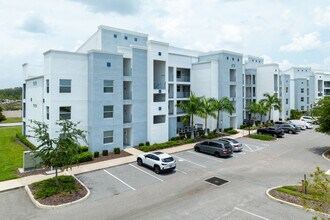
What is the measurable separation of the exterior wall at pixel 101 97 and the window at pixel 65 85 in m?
2.02

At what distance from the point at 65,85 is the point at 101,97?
379 centimetres

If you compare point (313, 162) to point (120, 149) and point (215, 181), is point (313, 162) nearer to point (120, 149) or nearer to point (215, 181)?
point (215, 181)

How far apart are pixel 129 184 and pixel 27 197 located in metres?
6.77

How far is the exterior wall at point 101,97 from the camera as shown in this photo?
2598cm

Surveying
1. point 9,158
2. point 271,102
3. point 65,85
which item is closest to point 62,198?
point 65,85

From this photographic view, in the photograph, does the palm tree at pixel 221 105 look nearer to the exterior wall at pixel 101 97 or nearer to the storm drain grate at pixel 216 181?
the exterior wall at pixel 101 97

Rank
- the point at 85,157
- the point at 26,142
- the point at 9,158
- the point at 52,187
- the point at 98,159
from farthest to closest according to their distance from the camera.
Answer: the point at 26,142
the point at 9,158
the point at 98,159
the point at 85,157
the point at 52,187

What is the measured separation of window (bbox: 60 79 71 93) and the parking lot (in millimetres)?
9344

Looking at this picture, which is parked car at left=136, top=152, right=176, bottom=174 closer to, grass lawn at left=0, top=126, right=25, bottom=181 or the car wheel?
the car wheel

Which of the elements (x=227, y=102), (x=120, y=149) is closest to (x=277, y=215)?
(x=120, y=149)

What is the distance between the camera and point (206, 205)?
14.8 meters

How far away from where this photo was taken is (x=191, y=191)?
1691cm

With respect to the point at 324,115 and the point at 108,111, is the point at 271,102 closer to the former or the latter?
the point at 324,115

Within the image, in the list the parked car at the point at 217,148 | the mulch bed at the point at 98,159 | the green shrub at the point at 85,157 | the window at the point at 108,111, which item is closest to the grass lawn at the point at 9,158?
the mulch bed at the point at 98,159
